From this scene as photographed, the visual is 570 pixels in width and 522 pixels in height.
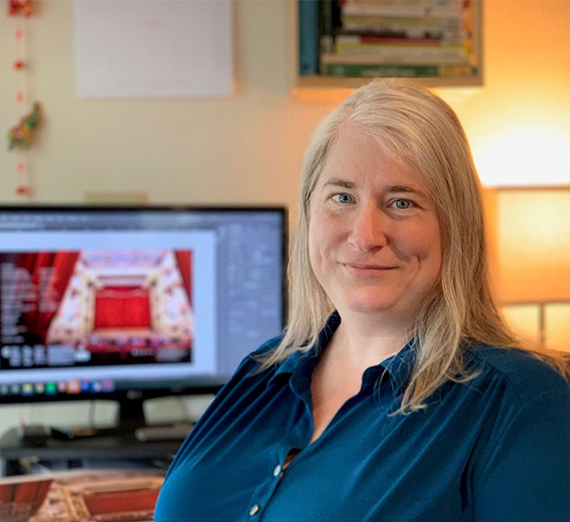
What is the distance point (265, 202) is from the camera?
6.31 feet

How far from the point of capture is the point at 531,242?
6.00ft

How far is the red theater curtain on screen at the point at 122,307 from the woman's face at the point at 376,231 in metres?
0.83

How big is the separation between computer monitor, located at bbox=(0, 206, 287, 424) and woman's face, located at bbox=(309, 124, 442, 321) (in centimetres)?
79

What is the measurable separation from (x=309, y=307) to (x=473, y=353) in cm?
33

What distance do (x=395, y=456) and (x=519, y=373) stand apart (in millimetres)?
164

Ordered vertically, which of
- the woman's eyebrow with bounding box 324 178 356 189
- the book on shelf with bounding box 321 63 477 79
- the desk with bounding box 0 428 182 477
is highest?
the book on shelf with bounding box 321 63 477 79

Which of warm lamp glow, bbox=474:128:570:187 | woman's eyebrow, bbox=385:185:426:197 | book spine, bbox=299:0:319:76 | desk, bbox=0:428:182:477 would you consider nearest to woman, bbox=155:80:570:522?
woman's eyebrow, bbox=385:185:426:197

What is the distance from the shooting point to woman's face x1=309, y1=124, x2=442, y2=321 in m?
0.88

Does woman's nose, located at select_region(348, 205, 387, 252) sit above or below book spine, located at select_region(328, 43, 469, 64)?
below

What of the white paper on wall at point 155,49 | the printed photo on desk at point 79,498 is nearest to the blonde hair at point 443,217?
the printed photo on desk at point 79,498

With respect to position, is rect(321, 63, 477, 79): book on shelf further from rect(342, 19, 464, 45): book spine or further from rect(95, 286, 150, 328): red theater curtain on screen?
rect(95, 286, 150, 328): red theater curtain on screen

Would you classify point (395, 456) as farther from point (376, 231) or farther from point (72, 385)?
point (72, 385)

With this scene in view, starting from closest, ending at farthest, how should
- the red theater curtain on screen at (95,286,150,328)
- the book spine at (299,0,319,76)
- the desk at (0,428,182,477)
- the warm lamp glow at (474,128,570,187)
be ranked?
the desk at (0,428,182,477)
the red theater curtain on screen at (95,286,150,328)
the book spine at (299,0,319,76)
the warm lamp glow at (474,128,570,187)

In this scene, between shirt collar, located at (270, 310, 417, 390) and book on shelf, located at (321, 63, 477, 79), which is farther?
book on shelf, located at (321, 63, 477, 79)
